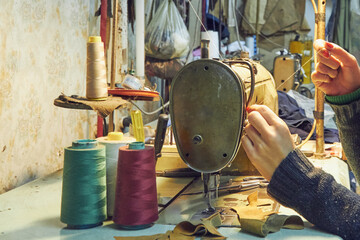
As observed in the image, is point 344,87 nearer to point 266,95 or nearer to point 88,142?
point 266,95

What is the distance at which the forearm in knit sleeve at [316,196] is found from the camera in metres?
0.97

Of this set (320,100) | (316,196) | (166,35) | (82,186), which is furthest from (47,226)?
(166,35)

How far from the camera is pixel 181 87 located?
114cm

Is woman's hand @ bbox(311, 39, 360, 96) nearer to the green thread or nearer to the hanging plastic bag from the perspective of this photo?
the green thread

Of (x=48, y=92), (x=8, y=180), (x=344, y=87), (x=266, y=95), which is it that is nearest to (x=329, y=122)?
(x=266, y=95)

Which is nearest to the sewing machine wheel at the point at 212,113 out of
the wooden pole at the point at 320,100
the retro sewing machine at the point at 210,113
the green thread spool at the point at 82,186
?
the retro sewing machine at the point at 210,113

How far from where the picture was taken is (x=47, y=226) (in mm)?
1039

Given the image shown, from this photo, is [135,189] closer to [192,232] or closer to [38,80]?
[192,232]

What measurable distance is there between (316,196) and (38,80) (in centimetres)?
100

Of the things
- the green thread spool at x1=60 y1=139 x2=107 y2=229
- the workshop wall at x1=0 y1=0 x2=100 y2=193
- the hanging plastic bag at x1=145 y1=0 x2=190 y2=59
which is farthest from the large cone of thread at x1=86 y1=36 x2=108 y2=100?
the hanging plastic bag at x1=145 y1=0 x2=190 y2=59

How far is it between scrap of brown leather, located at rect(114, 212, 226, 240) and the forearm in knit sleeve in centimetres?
16

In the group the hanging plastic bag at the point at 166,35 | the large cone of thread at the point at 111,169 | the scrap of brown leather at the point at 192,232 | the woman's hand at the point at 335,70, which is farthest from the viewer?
the hanging plastic bag at the point at 166,35

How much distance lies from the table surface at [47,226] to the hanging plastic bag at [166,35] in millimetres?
1714

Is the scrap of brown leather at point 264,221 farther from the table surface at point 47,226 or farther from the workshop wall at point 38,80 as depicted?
the workshop wall at point 38,80
